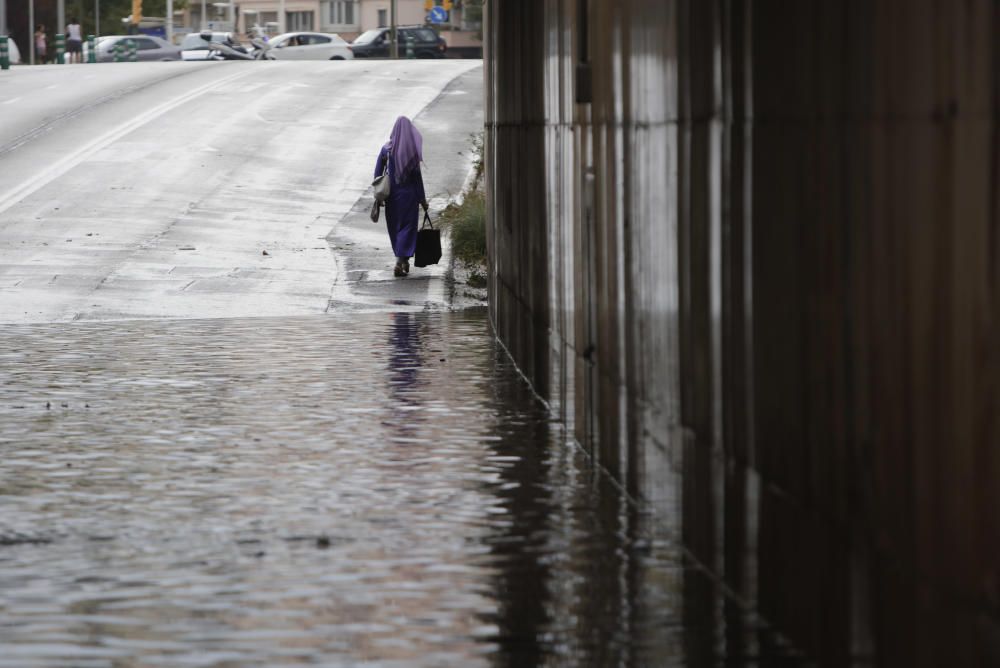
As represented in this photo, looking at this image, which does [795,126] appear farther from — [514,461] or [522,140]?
[522,140]

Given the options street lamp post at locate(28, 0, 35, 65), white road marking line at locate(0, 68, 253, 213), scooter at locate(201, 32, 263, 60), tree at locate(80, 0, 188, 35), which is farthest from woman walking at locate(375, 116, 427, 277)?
tree at locate(80, 0, 188, 35)

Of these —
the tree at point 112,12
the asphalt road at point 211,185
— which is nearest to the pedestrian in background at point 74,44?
the tree at point 112,12

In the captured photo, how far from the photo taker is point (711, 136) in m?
6.40

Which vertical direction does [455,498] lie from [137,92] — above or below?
below

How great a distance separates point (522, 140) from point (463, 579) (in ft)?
22.1

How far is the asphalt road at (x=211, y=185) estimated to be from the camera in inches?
760

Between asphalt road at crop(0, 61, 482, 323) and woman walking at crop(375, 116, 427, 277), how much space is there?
463 mm

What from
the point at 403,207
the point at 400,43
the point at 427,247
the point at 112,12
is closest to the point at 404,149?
the point at 403,207

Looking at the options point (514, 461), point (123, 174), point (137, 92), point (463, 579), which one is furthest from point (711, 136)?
point (137, 92)

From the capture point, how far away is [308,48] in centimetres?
7619

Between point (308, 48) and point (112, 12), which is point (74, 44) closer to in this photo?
point (308, 48)

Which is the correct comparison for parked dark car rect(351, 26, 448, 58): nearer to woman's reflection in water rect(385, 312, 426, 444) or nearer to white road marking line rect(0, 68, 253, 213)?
white road marking line rect(0, 68, 253, 213)

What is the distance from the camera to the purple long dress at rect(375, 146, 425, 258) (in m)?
20.0

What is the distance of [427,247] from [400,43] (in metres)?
58.5
